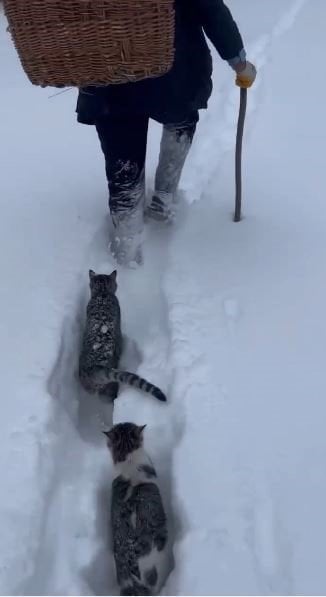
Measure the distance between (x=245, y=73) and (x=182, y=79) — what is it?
411mm

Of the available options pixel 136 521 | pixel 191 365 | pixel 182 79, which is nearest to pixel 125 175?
pixel 182 79

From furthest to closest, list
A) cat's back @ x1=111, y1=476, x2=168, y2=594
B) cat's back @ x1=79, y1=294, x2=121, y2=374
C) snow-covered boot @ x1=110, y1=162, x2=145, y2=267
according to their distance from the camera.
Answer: snow-covered boot @ x1=110, y1=162, x2=145, y2=267 < cat's back @ x1=79, y1=294, x2=121, y2=374 < cat's back @ x1=111, y1=476, x2=168, y2=594

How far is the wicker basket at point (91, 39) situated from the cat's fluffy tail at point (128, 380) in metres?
1.24

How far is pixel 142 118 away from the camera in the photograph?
341 cm

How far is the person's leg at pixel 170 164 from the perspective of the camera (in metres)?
3.72

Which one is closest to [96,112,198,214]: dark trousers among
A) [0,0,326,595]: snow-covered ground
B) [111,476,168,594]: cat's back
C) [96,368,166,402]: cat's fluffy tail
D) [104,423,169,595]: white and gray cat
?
[0,0,326,595]: snow-covered ground

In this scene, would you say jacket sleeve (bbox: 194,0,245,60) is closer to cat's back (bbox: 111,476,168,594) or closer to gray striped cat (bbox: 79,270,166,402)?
gray striped cat (bbox: 79,270,166,402)

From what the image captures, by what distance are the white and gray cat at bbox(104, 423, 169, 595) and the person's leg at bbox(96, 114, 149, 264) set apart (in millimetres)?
1483

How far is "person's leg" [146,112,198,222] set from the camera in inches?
147

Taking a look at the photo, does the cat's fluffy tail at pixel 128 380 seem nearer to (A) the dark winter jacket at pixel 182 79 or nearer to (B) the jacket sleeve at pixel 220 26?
(A) the dark winter jacket at pixel 182 79

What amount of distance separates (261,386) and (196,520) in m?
0.76

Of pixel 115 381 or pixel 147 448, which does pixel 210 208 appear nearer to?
pixel 115 381

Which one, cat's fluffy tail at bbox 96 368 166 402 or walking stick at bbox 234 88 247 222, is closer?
cat's fluffy tail at bbox 96 368 166 402

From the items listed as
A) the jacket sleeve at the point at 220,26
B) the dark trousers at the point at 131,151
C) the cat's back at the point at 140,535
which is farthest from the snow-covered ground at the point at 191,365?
the jacket sleeve at the point at 220,26
